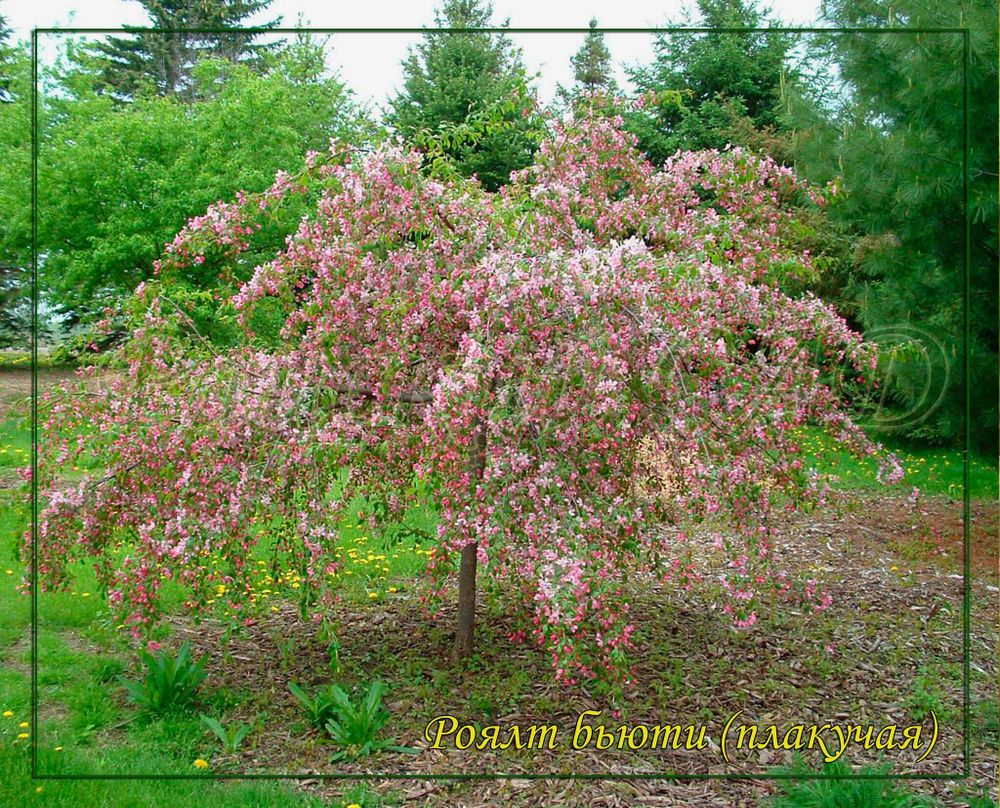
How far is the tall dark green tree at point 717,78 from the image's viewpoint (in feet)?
28.6

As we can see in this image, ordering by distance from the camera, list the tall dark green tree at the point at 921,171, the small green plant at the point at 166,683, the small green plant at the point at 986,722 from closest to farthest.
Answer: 1. the small green plant at the point at 166,683
2. the small green plant at the point at 986,722
3. the tall dark green tree at the point at 921,171

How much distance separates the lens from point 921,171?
18.4 ft

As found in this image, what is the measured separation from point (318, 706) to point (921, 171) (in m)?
5.11

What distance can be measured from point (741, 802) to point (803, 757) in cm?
49

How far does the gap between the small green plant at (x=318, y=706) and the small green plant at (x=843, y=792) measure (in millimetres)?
1855

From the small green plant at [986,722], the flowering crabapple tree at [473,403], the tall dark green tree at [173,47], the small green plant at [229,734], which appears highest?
the tall dark green tree at [173,47]

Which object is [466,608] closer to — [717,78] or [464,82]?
[464,82]

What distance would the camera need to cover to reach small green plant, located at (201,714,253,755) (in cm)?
336

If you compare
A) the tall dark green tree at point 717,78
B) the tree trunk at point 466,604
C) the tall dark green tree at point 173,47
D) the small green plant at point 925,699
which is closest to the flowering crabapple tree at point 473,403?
the tree trunk at point 466,604

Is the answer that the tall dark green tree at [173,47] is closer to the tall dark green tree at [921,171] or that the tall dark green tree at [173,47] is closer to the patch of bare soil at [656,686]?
the tall dark green tree at [921,171]

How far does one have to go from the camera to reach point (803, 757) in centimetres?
352

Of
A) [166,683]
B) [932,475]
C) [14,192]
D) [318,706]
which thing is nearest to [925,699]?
[318,706]

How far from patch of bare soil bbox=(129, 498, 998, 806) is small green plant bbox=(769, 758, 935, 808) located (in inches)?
6.3

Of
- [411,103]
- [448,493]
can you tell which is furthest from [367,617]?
[411,103]
